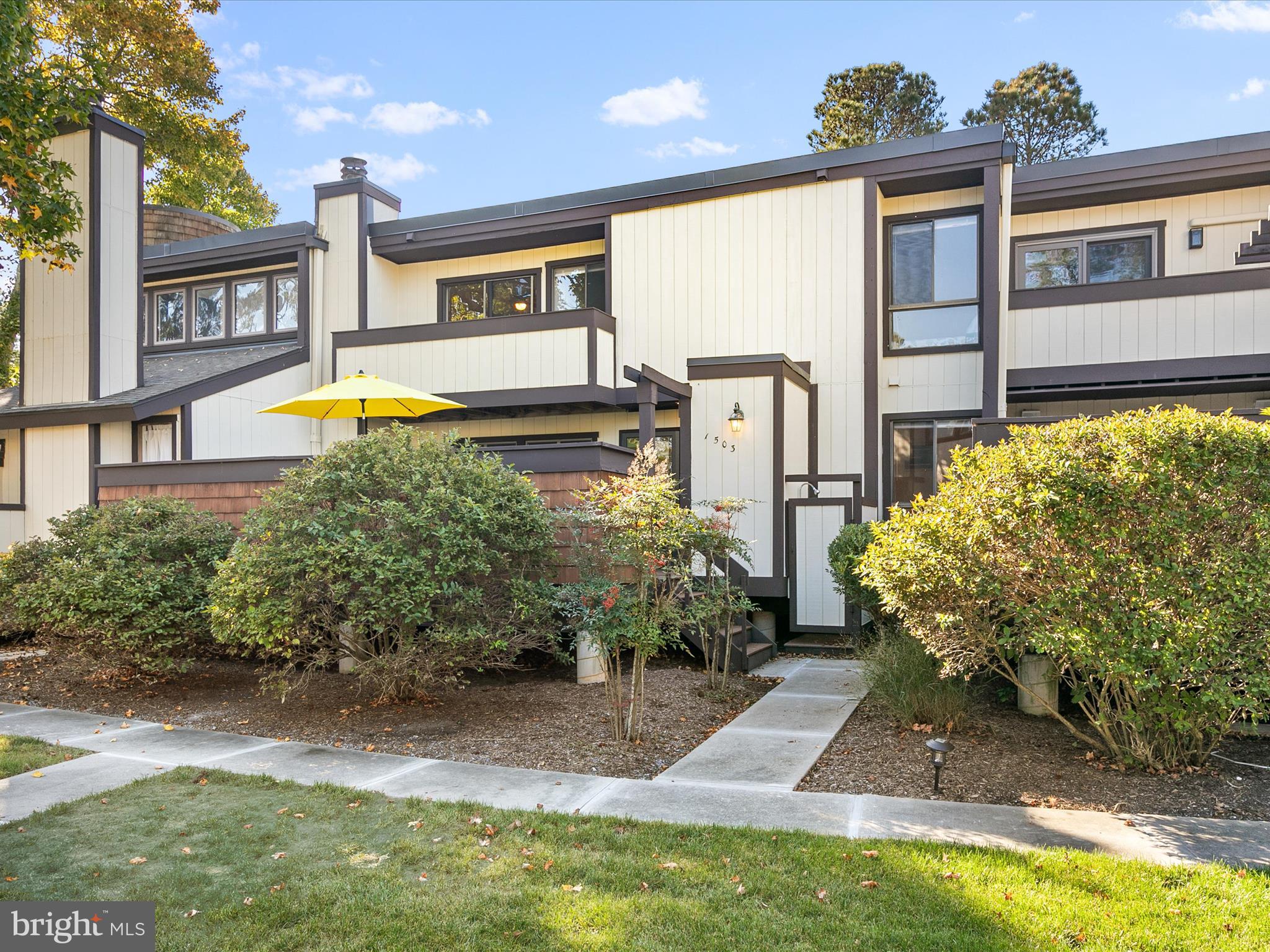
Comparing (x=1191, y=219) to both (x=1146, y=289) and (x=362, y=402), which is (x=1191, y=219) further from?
(x=362, y=402)

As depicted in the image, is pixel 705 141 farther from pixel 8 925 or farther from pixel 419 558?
pixel 8 925

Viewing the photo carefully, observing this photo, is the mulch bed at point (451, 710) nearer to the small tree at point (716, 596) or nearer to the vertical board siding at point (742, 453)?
the small tree at point (716, 596)

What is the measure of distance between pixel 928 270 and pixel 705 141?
3271 cm

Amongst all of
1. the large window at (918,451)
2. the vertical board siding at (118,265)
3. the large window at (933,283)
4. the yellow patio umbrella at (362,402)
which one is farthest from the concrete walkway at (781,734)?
the vertical board siding at (118,265)

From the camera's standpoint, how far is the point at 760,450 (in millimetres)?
9781

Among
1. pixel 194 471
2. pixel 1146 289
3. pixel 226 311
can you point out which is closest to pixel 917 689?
pixel 1146 289

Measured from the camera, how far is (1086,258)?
1214 centimetres

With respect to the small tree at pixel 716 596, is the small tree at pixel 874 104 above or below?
above

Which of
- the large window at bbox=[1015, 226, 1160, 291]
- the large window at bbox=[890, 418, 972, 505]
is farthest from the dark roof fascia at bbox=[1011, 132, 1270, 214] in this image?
the large window at bbox=[890, 418, 972, 505]

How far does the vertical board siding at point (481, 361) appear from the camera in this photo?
12266mm

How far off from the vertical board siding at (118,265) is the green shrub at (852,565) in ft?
33.6

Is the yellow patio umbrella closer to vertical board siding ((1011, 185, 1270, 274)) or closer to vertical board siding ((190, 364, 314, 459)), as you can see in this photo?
vertical board siding ((190, 364, 314, 459))

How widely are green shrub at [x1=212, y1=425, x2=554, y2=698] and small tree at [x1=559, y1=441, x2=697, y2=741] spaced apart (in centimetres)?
58

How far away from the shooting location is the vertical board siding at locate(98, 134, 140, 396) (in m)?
12.2
